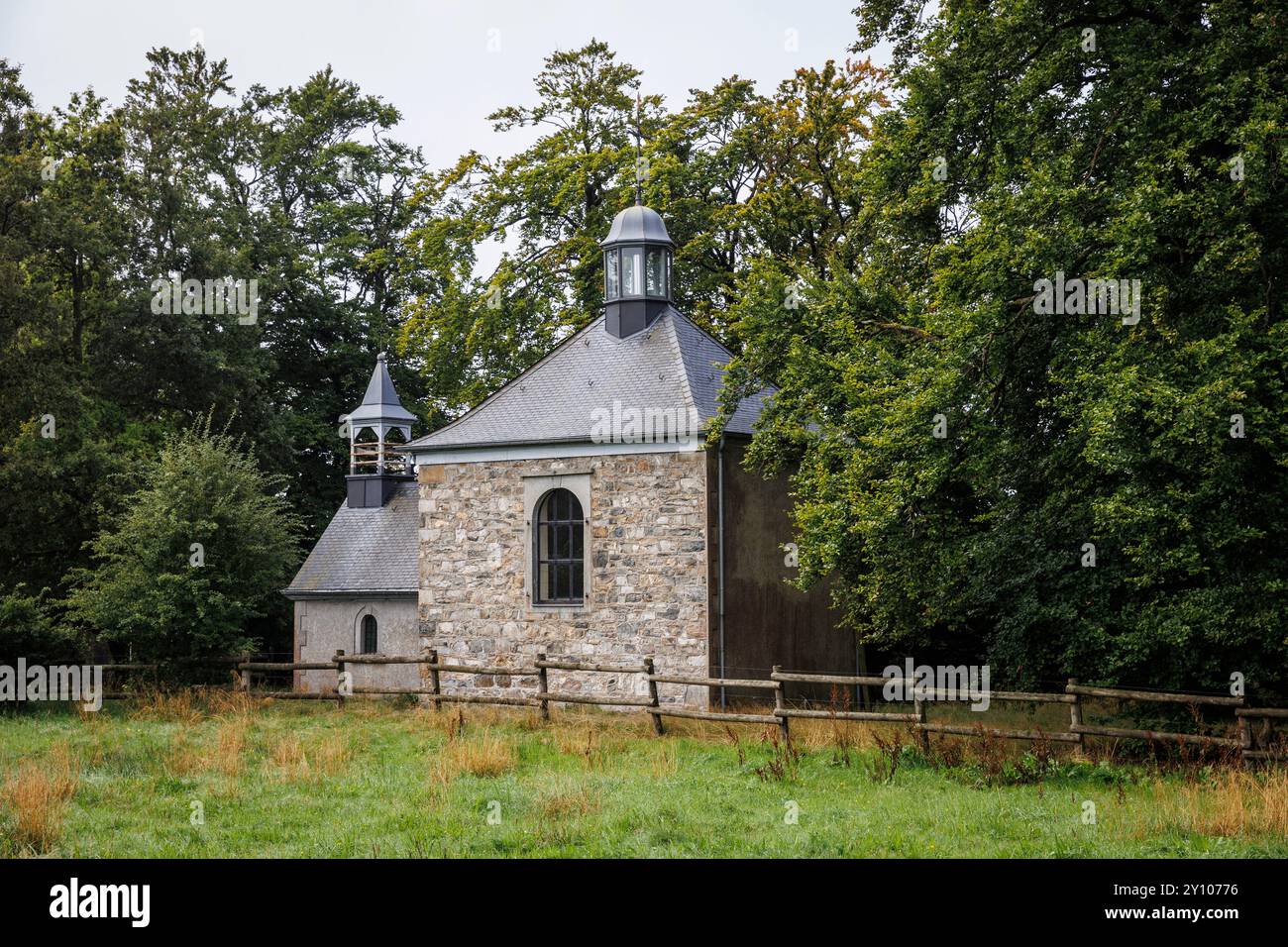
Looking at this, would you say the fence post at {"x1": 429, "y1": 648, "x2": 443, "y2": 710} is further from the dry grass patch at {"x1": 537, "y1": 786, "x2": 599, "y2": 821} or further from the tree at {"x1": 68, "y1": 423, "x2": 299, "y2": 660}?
the dry grass patch at {"x1": 537, "y1": 786, "x2": 599, "y2": 821}

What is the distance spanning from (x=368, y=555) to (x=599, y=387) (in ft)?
26.8

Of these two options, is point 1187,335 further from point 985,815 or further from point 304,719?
point 304,719

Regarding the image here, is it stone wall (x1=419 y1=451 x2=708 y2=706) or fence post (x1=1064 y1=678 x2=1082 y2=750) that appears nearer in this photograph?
fence post (x1=1064 y1=678 x2=1082 y2=750)

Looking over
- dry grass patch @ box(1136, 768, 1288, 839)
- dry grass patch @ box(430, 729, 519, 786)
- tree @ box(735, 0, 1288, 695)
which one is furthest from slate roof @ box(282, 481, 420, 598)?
dry grass patch @ box(1136, 768, 1288, 839)

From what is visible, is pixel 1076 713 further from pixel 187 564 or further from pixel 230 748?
pixel 187 564

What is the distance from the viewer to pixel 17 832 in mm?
8820

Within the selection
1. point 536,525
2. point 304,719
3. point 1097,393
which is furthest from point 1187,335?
point 304,719

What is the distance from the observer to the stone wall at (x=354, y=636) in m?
24.0

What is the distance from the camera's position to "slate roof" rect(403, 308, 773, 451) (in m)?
19.0

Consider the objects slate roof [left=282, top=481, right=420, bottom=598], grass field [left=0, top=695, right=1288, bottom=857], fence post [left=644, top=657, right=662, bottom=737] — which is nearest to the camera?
grass field [left=0, top=695, right=1288, bottom=857]

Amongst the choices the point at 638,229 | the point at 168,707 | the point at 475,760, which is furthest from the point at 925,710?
the point at 638,229

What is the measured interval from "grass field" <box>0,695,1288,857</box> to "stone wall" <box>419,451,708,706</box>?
3.10m

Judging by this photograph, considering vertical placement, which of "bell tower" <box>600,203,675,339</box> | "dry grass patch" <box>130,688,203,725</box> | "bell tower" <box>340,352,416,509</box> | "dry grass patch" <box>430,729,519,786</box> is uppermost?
"bell tower" <box>600,203,675,339</box>
